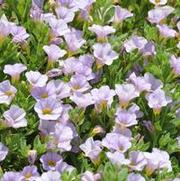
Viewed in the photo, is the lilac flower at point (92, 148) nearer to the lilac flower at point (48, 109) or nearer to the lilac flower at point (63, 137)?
the lilac flower at point (63, 137)

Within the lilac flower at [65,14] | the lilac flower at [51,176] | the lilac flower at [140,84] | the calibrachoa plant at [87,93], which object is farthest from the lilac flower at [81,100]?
the lilac flower at [65,14]

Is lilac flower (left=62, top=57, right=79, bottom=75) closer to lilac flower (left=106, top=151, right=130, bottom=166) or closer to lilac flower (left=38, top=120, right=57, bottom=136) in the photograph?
lilac flower (left=38, top=120, right=57, bottom=136)

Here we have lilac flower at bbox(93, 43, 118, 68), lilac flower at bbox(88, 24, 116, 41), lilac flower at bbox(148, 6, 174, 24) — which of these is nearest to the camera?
lilac flower at bbox(93, 43, 118, 68)

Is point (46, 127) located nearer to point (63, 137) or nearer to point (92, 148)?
point (63, 137)

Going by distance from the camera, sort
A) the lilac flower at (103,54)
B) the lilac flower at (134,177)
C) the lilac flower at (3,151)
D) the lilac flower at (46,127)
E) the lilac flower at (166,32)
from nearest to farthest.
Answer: the lilac flower at (134,177) < the lilac flower at (3,151) < the lilac flower at (46,127) < the lilac flower at (103,54) < the lilac flower at (166,32)

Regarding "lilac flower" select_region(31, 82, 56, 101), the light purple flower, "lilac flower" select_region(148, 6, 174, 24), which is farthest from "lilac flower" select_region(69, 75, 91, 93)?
"lilac flower" select_region(148, 6, 174, 24)

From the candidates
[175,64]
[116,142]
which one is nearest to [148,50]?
[175,64]
